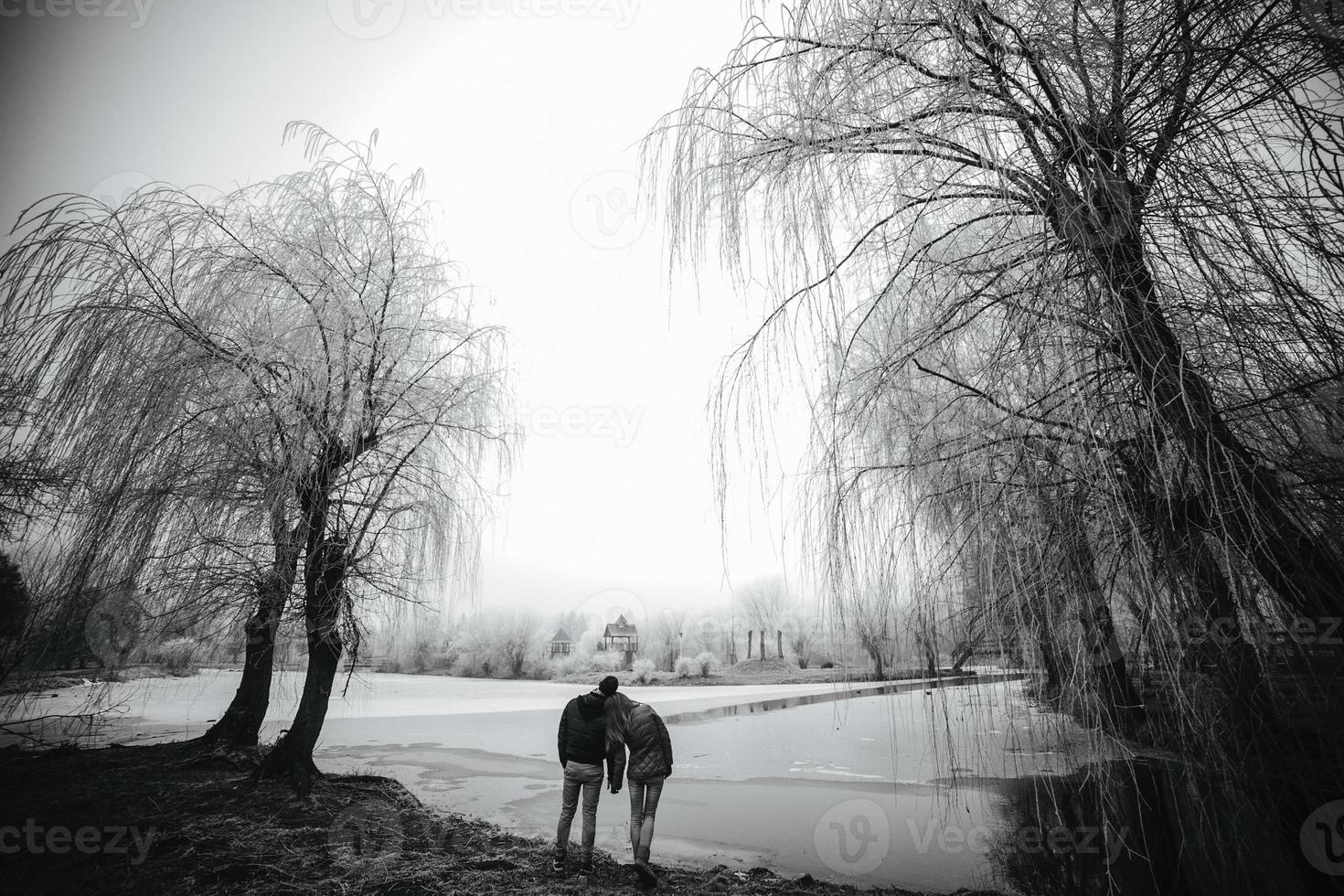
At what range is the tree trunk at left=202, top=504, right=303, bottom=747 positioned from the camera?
488cm

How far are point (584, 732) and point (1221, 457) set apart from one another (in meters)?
4.56

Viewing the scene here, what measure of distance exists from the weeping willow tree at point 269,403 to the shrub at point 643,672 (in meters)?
24.7

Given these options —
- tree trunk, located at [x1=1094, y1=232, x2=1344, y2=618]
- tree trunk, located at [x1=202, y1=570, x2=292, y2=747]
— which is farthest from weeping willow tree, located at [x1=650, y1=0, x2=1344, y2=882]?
tree trunk, located at [x1=202, y1=570, x2=292, y2=747]

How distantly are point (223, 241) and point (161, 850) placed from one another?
484 cm

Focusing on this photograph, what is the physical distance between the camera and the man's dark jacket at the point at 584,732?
464 centimetres

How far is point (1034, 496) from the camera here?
7.03 ft

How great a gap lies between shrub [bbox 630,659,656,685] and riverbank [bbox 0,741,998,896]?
24695mm

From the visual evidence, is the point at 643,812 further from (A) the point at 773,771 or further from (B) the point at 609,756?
(A) the point at 773,771

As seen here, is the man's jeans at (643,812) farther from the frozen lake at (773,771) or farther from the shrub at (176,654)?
the shrub at (176,654)

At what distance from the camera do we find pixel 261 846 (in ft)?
13.7

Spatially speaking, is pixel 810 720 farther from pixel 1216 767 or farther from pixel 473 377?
pixel 1216 767

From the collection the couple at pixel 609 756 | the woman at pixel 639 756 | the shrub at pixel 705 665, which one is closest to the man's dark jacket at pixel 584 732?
the couple at pixel 609 756

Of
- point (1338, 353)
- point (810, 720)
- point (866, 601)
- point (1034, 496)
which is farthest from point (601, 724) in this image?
point (810, 720)

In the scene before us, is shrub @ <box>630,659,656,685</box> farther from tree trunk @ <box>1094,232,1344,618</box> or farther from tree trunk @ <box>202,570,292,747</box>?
tree trunk @ <box>1094,232,1344,618</box>
